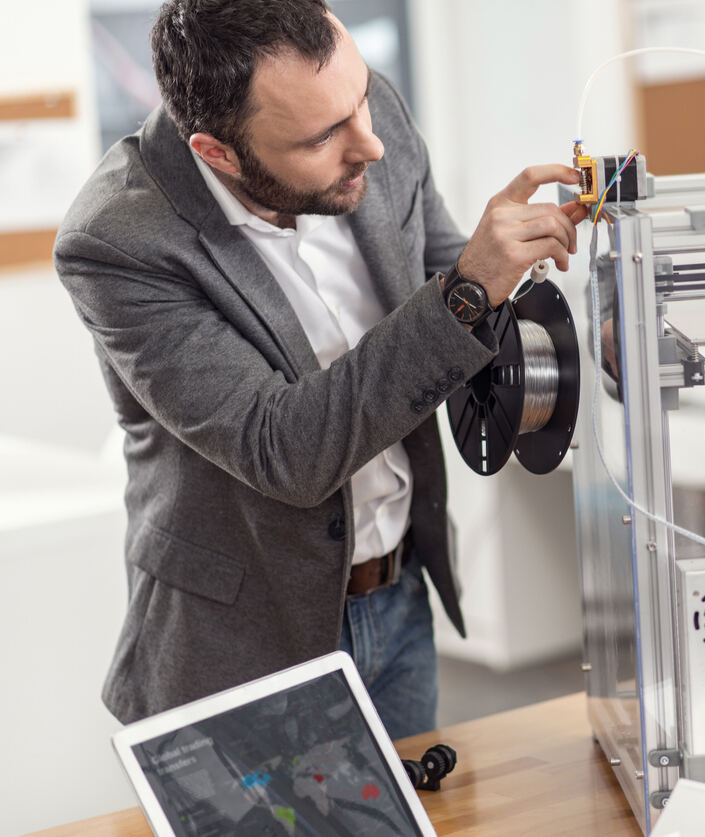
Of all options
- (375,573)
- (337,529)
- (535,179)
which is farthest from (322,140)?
(375,573)

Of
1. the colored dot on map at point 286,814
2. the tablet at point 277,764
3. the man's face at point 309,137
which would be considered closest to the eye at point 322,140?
the man's face at point 309,137

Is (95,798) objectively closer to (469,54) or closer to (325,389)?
(325,389)

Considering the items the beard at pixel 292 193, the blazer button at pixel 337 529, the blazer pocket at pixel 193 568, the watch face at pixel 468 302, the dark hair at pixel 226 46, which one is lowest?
the blazer pocket at pixel 193 568

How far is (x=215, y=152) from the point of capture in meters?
1.14

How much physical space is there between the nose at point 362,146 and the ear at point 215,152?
112mm

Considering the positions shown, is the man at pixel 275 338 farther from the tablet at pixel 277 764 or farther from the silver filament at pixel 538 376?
the tablet at pixel 277 764

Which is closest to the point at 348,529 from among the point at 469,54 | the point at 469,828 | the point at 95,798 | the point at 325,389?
the point at 325,389

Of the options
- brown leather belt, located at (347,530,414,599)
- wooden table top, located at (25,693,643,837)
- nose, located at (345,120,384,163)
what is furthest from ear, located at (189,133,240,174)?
wooden table top, located at (25,693,643,837)

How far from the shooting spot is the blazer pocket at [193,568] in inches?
47.8

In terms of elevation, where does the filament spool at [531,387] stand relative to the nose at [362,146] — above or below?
below

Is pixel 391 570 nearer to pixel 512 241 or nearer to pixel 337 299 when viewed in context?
pixel 337 299

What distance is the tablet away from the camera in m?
0.80

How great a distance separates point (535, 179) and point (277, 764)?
514 millimetres

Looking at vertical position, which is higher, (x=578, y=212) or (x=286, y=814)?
(x=578, y=212)
